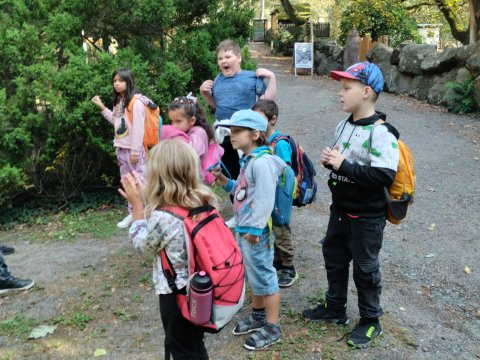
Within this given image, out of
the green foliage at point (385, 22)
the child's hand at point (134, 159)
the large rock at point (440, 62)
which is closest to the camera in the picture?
the child's hand at point (134, 159)

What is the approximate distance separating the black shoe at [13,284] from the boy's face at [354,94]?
3.30 meters

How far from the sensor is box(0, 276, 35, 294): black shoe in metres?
4.40

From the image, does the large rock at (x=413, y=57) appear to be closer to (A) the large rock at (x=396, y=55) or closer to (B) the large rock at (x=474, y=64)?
(A) the large rock at (x=396, y=55)

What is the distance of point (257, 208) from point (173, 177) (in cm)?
83

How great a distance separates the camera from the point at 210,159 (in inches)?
177

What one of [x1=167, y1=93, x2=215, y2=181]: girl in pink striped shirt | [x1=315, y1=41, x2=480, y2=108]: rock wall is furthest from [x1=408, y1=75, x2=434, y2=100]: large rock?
[x1=167, y1=93, x2=215, y2=181]: girl in pink striped shirt

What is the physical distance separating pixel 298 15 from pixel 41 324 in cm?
2500

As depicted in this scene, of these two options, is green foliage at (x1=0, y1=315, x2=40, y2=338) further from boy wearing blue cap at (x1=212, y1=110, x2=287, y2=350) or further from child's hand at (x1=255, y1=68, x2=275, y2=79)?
child's hand at (x1=255, y1=68, x2=275, y2=79)

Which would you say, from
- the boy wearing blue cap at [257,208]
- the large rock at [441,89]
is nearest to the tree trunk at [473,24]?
the large rock at [441,89]

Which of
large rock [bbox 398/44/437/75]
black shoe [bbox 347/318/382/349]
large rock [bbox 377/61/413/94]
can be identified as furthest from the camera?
large rock [bbox 377/61/413/94]

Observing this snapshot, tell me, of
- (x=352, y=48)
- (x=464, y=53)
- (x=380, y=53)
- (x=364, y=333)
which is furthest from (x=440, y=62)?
(x=364, y=333)

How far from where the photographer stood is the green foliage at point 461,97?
1165 cm

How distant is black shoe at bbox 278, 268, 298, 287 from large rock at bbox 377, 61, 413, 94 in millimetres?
11490

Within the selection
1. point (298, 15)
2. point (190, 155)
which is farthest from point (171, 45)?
point (298, 15)
